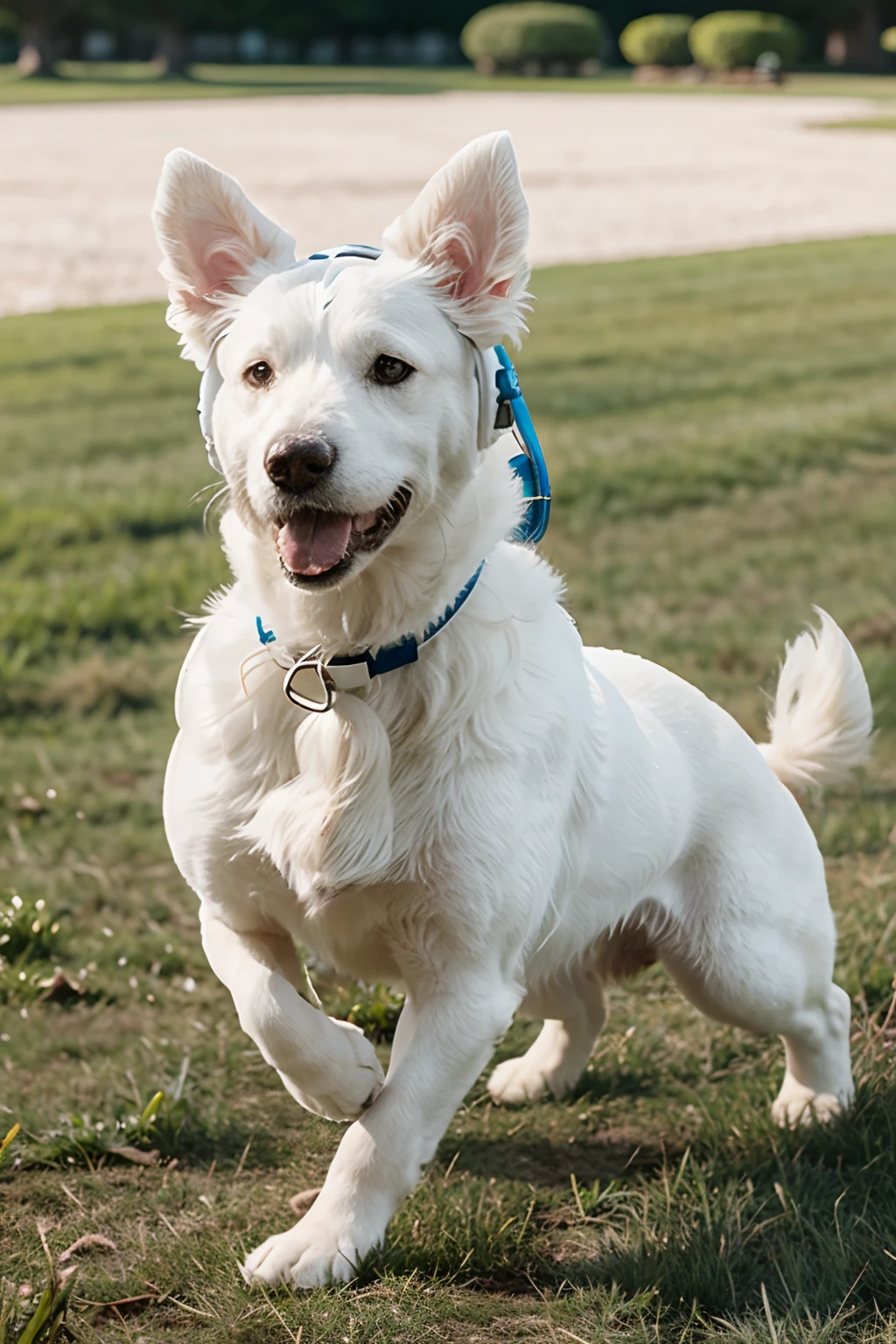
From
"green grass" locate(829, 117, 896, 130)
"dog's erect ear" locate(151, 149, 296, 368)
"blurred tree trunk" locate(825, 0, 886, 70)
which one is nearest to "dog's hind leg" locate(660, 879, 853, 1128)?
"dog's erect ear" locate(151, 149, 296, 368)

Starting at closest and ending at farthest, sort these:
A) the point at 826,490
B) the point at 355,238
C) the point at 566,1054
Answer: the point at 566,1054
the point at 826,490
the point at 355,238

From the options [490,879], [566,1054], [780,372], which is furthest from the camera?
[780,372]

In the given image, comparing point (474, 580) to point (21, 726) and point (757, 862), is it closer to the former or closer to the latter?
point (757, 862)

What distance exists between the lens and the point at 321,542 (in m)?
2.59

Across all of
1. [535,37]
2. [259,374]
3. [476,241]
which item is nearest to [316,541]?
[259,374]

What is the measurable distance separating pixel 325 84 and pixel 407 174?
2314 cm

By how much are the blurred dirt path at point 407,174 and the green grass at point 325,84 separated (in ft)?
14.7

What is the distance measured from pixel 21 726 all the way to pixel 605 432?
4498 mm

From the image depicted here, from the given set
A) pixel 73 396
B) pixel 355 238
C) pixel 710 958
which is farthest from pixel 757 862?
pixel 355 238

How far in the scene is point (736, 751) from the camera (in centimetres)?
343

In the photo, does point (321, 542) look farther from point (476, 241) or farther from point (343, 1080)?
point (343, 1080)

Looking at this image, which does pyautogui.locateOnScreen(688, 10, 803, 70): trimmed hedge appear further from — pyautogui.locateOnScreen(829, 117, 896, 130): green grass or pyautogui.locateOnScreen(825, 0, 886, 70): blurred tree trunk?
pyautogui.locateOnScreen(829, 117, 896, 130): green grass

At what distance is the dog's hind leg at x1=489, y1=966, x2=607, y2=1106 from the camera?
3697 mm

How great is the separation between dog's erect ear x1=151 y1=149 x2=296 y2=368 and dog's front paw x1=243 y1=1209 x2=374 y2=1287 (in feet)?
5.23
